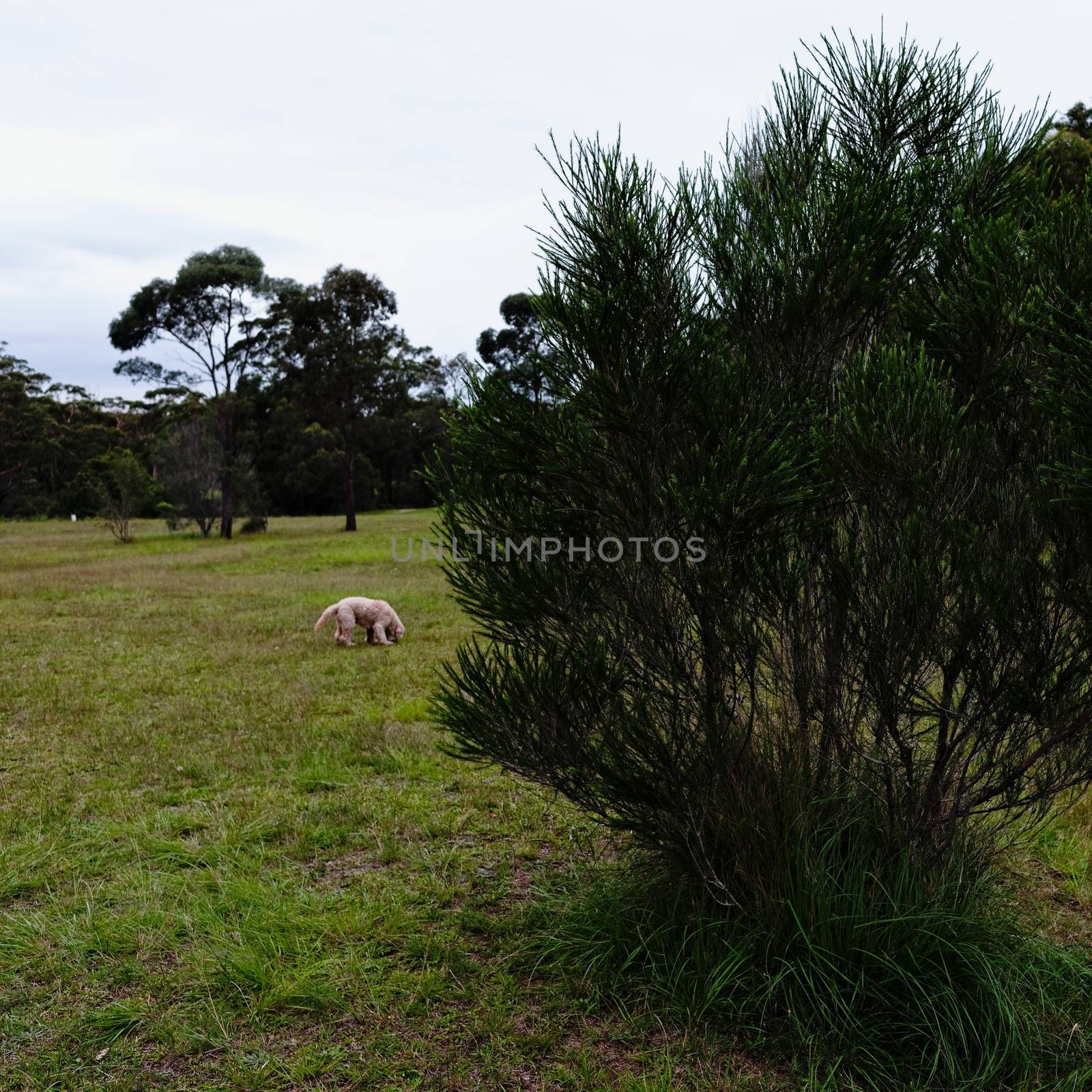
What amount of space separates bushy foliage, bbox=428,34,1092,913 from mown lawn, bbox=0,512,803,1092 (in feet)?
2.61

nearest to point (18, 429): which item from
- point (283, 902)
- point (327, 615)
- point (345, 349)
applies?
point (345, 349)

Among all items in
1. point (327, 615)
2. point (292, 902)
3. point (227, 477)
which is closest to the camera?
point (292, 902)

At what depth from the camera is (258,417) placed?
46.6 m

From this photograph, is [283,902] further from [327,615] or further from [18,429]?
[18,429]

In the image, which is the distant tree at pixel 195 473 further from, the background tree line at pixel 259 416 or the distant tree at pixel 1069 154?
the distant tree at pixel 1069 154

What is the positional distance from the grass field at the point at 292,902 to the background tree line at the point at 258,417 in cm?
1651

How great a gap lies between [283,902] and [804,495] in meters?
2.94

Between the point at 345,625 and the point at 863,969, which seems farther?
the point at 345,625

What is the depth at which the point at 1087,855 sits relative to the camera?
4.49m

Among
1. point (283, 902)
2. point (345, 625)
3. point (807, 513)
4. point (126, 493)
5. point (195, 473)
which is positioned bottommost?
point (283, 902)

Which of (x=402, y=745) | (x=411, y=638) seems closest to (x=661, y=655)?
(x=402, y=745)

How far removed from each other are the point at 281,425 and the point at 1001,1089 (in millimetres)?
44757

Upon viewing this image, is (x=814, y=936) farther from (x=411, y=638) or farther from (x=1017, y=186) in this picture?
(x=411, y=638)

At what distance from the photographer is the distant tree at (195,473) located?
99.6ft
